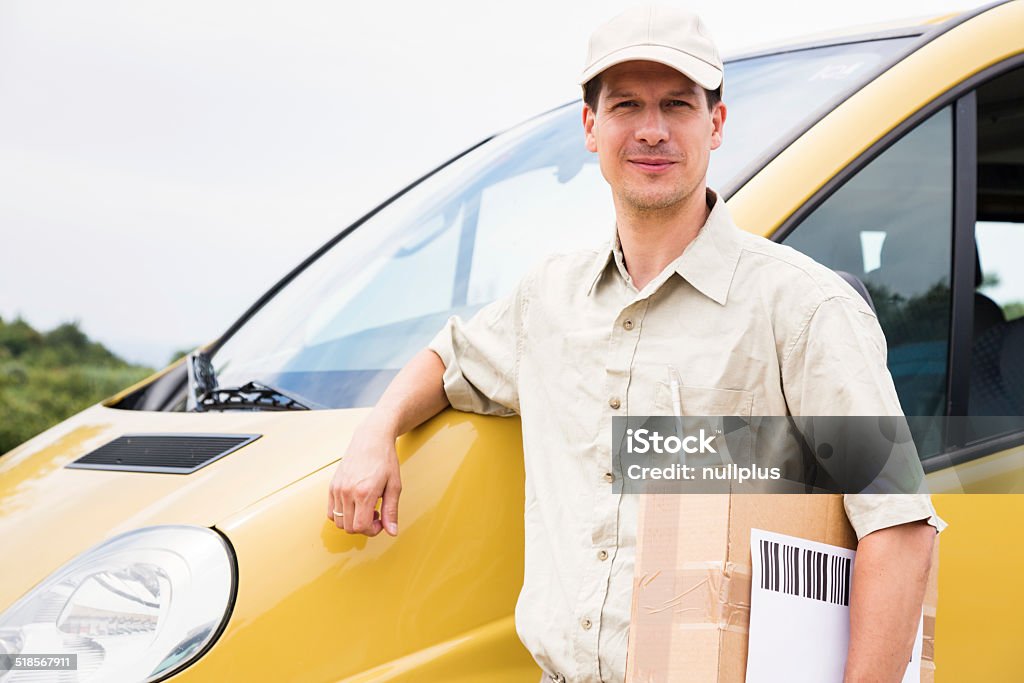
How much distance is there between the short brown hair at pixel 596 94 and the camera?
6.24ft

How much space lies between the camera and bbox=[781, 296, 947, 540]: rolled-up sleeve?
152cm

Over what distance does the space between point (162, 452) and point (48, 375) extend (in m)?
6.96

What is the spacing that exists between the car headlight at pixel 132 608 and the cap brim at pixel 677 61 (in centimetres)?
108

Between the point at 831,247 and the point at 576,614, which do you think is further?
the point at 831,247

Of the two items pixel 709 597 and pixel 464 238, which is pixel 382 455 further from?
pixel 464 238

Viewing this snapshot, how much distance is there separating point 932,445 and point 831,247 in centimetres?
47

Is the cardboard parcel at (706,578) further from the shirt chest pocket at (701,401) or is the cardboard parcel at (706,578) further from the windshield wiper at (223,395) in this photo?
the windshield wiper at (223,395)

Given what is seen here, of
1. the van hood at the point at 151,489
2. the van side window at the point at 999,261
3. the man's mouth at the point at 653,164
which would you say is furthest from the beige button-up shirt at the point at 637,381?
the van side window at the point at 999,261

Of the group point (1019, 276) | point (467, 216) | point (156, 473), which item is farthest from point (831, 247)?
point (156, 473)

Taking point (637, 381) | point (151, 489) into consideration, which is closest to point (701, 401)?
point (637, 381)

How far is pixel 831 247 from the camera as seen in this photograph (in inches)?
84.7

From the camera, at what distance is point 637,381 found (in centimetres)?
175

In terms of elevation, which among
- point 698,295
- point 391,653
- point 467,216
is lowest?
point 391,653

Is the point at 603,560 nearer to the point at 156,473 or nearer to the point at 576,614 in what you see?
the point at 576,614
